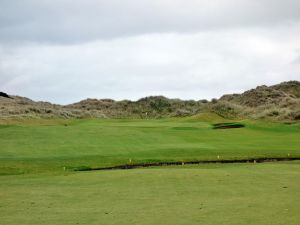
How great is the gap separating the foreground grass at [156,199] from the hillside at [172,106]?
2650 inches

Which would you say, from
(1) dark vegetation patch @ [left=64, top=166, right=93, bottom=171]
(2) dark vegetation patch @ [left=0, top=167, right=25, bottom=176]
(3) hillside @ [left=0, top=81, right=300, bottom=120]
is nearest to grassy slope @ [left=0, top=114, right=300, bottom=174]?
(2) dark vegetation patch @ [left=0, top=167, right=25, bottom=176]

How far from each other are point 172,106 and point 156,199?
10281 centimetres

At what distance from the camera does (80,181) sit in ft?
68.8

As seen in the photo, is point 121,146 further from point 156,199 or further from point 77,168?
point 156,199

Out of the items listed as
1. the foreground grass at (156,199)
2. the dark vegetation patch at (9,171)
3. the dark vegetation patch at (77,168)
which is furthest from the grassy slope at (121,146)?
the foreground grass at (156,199)

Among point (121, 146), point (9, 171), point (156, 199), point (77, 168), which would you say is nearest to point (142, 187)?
point (156, 199)

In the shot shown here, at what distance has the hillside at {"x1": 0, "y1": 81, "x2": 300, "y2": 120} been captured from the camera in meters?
94.6

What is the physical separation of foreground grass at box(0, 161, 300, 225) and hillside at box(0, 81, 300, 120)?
67.3m

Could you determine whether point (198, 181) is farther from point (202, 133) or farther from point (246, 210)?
point (202, 133)

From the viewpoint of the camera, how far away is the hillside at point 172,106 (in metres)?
94.6

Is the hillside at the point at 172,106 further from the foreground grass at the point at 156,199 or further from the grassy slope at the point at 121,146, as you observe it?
the foreground grass at the point at 156,199

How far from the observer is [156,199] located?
15375mm

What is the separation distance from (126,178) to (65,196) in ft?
15.3

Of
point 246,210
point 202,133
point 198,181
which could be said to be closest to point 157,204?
point 246,210
